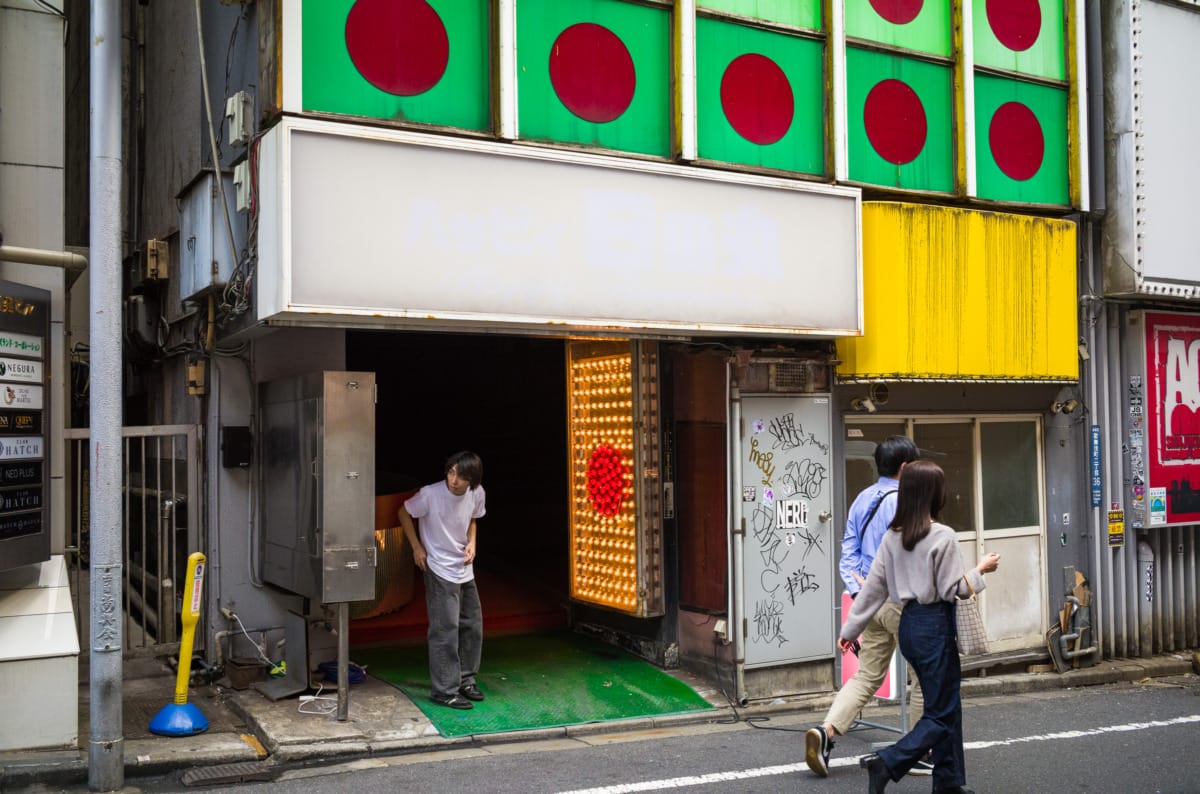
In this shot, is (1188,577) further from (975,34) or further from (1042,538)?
(975,34)

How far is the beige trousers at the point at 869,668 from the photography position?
23.4 ft

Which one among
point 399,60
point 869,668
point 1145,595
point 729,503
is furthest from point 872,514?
point 1145,595

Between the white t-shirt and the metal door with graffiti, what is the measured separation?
237cm

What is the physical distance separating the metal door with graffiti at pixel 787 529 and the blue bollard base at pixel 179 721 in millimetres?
4347

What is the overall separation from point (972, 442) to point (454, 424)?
786 cm

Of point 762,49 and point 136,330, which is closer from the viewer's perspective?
point 762,49

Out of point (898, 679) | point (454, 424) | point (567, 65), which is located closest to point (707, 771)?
point (898, 679)

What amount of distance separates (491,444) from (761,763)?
8.71 metres

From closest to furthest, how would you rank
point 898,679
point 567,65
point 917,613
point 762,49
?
point 917,613, point 898,679, point 567,65, point 762,49

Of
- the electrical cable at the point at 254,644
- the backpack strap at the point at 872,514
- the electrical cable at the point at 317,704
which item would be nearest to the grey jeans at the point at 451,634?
the electrical cable at the point at 317,704

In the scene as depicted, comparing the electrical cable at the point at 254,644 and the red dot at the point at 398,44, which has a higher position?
the red dot at the point at 398,44

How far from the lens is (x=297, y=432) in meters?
8.39

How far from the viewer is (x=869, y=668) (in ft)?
23.8

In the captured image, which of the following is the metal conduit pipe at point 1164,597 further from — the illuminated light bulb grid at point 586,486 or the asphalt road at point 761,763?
the illuminated light bulb grid at point 586,486
